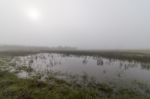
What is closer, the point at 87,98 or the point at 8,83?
the point at 87,98

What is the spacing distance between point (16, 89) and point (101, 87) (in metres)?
12.8

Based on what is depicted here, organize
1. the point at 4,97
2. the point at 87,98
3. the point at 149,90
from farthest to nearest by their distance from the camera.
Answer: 1. the point at 149,90
2. the point at 87,98
3. the point at 4,97

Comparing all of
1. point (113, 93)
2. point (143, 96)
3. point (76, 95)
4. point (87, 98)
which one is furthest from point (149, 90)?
point (76, 95)

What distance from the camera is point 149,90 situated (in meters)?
16.0

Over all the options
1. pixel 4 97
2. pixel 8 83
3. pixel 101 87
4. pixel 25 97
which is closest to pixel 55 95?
pixel 25 97

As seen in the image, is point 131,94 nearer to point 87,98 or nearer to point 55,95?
point 87,98

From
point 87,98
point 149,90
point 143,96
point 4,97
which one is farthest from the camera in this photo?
point 149,90

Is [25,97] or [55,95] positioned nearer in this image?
[25,97]

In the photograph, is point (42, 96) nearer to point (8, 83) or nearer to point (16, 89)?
point (16, 89)

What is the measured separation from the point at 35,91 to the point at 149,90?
671 inches

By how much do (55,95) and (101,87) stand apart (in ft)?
24.9

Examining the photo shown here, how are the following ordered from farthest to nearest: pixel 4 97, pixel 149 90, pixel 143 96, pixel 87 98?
pixel 149 90
pixel 143 96
pixel 87 98
pixel 4 97

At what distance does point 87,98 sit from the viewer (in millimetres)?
12844

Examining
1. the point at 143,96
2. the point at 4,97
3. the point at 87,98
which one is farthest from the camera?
the point at 143,96
